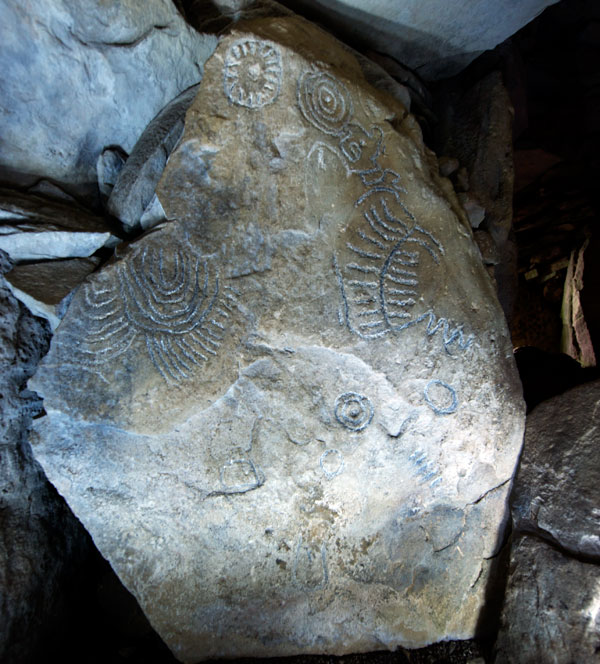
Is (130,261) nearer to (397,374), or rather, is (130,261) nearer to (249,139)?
(249,139)

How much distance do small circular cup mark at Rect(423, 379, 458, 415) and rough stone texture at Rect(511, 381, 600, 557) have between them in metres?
0.43

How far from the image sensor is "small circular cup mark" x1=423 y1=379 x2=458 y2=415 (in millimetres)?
1834

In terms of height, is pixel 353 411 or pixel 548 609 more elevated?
pixel 353 411

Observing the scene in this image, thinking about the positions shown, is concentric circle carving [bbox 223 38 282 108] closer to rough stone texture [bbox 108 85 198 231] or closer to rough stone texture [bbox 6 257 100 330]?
rough stone texture [bbox 108 85 198 231]

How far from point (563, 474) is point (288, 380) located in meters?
1.12

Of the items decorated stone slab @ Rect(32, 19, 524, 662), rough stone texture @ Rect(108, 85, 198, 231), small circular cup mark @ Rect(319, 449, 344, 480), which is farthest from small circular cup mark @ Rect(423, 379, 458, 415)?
rough stone texture @ Rect(108, 85, 198, 231)

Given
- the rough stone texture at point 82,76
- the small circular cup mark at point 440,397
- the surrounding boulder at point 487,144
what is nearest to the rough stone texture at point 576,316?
the surrounding boulder at point 487,144

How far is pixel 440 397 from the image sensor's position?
1842mm

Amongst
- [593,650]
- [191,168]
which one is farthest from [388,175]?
[593,650]

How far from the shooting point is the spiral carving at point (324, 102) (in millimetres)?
1646

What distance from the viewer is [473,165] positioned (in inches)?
98.7

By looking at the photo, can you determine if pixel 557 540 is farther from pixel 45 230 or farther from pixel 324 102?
pixel 45 230

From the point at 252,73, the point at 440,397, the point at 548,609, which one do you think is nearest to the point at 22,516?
the point at 440,397

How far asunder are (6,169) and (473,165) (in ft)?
7.10
